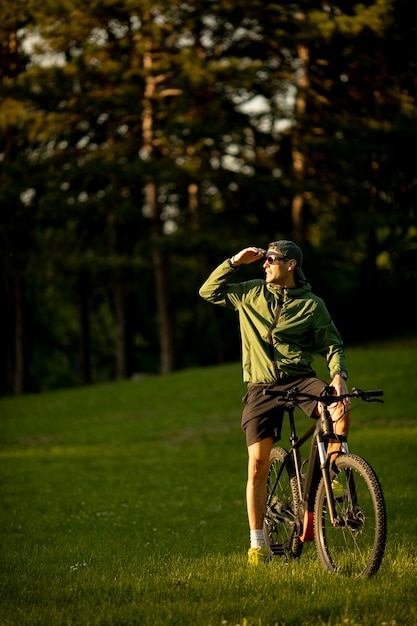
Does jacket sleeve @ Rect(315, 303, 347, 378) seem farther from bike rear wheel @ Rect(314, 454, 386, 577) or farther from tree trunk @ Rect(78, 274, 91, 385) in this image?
tree trunk @ Rect(78, 274, 91, 385)

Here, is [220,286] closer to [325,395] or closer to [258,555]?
[325,395]

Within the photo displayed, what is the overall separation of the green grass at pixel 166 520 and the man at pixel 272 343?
683mm

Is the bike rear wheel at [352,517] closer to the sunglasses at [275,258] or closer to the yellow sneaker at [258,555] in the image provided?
the yellow sneaker at [258,555]

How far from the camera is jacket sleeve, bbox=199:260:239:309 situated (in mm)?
6734

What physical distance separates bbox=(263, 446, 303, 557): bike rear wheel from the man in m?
0.14

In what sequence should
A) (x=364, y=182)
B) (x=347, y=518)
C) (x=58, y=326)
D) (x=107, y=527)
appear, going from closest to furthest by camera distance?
(x=347, y=518), (x=107, y=527), (x=364, y=182), (x=58, y=326)

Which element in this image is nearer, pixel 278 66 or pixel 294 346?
pixel 294 346

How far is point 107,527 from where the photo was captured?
989cm

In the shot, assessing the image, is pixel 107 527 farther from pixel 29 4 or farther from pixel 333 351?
pixel 29 4

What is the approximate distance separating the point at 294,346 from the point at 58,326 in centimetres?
4090

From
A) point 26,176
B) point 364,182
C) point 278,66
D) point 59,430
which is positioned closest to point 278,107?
point 278,66

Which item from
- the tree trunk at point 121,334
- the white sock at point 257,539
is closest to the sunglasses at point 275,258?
the white sock at point 257,539

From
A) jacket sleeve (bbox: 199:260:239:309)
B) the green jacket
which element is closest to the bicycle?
the green jacket

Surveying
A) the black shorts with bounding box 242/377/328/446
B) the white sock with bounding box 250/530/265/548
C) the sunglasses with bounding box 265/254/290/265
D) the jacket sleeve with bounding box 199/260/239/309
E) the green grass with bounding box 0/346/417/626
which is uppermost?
the sunglasses with bounding box 265/254/290/265
